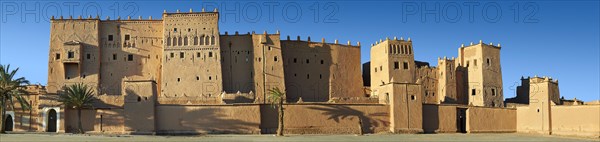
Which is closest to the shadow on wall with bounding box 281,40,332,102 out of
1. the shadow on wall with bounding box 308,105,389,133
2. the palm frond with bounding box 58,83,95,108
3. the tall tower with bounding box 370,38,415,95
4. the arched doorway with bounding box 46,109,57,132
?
the tall tower with bounding box 370,38,415,95

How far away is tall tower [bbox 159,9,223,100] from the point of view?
Result: 200ft

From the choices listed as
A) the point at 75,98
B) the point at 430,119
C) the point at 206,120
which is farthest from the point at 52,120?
the point at 430,119

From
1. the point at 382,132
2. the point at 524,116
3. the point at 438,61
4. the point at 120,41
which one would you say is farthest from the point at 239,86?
the point at 524,116

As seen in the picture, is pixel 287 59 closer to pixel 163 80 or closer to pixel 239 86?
pixel 239 86

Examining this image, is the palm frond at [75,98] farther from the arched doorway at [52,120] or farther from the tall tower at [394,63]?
the tall tower at [394,63]

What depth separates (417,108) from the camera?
53.2m

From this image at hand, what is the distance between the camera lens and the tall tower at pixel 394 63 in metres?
64.6

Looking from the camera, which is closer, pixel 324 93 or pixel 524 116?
pixel 524 116

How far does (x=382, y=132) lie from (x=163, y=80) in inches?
795

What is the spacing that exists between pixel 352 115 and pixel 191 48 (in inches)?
678

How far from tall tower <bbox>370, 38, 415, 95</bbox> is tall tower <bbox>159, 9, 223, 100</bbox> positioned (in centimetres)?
1509

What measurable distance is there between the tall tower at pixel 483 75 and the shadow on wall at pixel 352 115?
15311 mm

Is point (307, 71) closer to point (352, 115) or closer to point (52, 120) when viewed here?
point (352, 115)

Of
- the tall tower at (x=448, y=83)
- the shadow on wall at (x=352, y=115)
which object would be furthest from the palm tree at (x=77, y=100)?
the tall tower at (x=448, y=83)
